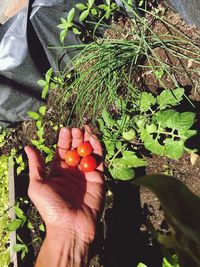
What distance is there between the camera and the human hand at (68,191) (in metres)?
1.99

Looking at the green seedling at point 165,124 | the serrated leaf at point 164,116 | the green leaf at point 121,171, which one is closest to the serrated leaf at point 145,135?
the green seedling at point 165,124

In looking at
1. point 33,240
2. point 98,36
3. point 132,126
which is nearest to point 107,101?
point 132,126

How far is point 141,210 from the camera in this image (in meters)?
2.38

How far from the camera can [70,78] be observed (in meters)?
2.81

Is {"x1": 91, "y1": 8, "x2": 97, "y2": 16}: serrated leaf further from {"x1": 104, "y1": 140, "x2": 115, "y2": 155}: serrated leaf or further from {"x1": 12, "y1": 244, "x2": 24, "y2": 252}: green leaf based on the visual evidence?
{"x1": 12, "y1": 244, "x2": 24, "y2": 252}: green leaf

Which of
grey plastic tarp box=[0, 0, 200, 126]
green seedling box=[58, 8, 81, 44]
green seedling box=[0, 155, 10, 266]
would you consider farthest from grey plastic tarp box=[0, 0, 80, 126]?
green seedling box=[0, 155, 10, 266]

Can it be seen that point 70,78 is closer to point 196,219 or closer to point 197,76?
point 197,76

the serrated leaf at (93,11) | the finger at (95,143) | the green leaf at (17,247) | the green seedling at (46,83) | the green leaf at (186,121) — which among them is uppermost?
the serrated leaf at (93,11)

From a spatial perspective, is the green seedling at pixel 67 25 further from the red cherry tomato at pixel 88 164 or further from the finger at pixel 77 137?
the red cherry tomato at pixel 88 164

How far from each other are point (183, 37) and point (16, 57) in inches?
46.3

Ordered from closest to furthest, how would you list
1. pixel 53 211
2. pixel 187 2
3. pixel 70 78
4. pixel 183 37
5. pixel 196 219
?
pixel 196 219
pixel 53 211
pixel 187 2
pixel 183 37
pixel 70 78

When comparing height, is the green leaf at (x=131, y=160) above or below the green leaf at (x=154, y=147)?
below

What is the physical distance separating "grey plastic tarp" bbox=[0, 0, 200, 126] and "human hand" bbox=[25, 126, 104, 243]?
27.2 inches

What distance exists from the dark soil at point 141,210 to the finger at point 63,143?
41 centimetres
